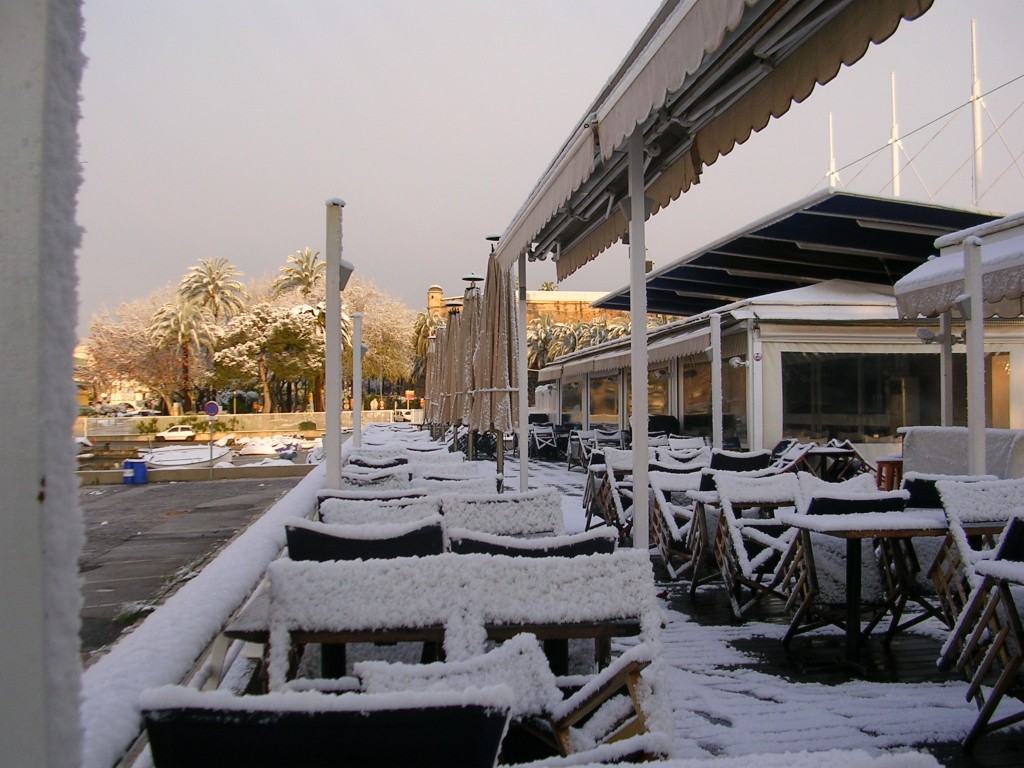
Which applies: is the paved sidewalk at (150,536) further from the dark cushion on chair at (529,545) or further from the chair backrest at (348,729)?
the chair backrest at (348,729)

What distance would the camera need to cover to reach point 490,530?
3268 millimetres

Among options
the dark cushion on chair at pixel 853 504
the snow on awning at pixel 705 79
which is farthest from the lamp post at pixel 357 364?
the dark cushion on chair at pixel 853 504

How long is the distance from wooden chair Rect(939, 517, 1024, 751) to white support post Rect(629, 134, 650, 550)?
4.63 feet

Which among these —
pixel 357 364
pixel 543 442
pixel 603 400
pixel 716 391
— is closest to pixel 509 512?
pixel 716 391

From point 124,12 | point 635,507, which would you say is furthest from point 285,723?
point 635,507

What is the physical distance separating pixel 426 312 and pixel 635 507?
47.0 m

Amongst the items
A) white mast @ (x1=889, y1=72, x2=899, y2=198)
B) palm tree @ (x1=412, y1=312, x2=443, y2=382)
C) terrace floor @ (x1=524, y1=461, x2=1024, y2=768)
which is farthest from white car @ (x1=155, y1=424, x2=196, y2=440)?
terrace floor @ (x1=524, y1=461, x2=1024, y2=768)

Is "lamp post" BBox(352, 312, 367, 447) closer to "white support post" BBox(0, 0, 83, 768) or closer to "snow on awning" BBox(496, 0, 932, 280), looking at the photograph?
"snow on awning" BBox(496, 0, 932, 280)

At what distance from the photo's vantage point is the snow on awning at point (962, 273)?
499cm

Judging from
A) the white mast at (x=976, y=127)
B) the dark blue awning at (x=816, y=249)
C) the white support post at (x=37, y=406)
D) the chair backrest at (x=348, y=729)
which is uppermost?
the white mast at (x=976, y=127)

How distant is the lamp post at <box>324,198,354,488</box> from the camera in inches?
170

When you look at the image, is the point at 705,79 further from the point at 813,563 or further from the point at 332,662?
the point at 332,662

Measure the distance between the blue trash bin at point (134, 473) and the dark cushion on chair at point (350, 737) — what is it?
1883cm

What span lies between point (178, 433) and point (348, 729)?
32.4 meters
